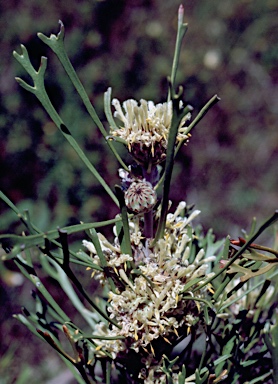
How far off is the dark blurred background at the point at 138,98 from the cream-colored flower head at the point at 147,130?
2.96 ft

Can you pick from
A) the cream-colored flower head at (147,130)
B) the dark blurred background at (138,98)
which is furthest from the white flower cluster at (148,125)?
the dark blurred background at (138,98)

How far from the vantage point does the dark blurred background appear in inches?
56.6

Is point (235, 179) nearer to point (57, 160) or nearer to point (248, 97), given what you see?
point (248, 97)

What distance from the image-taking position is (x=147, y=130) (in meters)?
0.39

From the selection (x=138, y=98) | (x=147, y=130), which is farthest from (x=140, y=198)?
(x=138, y=98)

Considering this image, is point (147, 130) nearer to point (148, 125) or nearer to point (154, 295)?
point (148, 125)

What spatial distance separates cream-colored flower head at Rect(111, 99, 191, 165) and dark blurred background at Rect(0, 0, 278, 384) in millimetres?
902

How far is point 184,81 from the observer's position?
1660 millimetres

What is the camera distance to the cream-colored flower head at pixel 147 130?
0.39m

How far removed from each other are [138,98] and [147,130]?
119 cm

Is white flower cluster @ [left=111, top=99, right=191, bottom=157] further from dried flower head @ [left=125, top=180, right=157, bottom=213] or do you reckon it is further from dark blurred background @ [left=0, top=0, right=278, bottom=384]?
dark blurred background @ [left=0, top=0, right=278, bottom=384]

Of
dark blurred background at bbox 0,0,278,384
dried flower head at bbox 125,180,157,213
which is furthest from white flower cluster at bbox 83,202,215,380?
dark blurred background at bbox 0,0,278,384

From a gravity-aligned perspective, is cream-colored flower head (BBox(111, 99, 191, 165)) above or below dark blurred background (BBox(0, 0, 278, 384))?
below

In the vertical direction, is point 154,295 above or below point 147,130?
below
